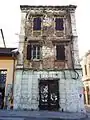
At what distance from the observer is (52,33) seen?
62.2ft

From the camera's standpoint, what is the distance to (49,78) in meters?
17.2

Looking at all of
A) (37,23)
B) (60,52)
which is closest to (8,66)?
(60,52)

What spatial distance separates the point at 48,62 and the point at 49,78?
1.66 metres

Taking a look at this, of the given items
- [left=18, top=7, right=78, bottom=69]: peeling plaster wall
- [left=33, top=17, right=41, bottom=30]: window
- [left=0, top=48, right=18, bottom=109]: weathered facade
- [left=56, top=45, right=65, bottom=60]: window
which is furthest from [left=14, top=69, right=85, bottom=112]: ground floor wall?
[left=33, top=17, right=41, bottom=30]: window

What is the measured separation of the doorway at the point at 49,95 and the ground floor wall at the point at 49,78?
30 cm

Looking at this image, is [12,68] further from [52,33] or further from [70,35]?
[70,35]

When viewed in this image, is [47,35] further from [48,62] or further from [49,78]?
[49,78]

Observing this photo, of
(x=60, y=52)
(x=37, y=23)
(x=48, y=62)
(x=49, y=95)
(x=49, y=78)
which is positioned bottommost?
(x=49, y=95)

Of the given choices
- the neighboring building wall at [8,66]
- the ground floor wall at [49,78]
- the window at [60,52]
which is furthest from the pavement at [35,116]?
the window at [60,52]

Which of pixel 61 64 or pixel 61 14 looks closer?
pixel 61 64

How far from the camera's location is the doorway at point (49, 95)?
16766 millimetres

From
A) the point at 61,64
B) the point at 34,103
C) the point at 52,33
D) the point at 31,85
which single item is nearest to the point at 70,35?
the point at 52,33

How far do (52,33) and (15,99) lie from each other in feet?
25.2

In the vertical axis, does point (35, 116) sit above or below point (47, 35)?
below
